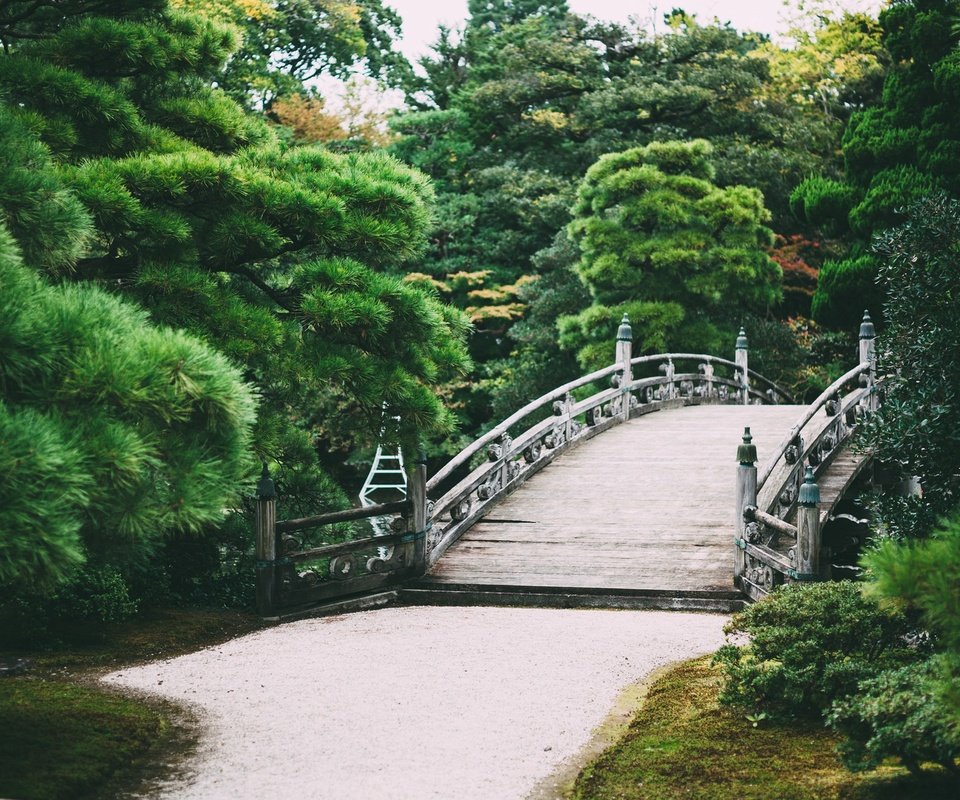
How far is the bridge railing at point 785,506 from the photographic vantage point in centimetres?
905

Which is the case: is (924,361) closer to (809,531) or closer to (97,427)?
(809,531)

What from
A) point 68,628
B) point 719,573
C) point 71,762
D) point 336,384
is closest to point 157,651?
point 68,628

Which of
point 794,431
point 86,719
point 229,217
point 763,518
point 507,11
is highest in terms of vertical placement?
point 507,11

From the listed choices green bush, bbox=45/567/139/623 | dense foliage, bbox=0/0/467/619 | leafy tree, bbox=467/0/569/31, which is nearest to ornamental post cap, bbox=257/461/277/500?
dense foliage, bbox=0/0/467/619

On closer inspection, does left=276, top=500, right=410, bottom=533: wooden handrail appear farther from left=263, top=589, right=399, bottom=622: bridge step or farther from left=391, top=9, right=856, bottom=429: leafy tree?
left=391, top=9, right=856, bottom=429: leafy tree

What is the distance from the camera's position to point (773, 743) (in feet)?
17.7

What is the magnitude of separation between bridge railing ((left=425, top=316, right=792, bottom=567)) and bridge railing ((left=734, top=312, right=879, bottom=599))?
8.70 ft

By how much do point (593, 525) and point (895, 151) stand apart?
8635 mm

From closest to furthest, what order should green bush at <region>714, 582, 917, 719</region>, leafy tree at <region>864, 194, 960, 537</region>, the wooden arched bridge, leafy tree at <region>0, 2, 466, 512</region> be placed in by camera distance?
green bush at <region>714, 582, 917, 719</region> < leafy tree at <region>864, 194, 960, 537</region> < leafy tree at <region>0, 2, 466, 512</region> < the wooden arched bridge

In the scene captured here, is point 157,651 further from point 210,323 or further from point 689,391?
point 689,391

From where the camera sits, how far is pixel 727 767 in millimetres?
5023

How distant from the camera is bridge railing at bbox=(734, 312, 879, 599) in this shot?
9.05 meters

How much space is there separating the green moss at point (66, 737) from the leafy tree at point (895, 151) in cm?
1268

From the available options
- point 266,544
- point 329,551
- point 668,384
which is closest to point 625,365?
point 668,384
